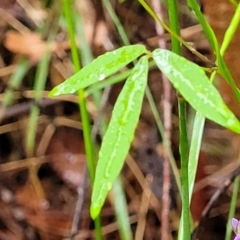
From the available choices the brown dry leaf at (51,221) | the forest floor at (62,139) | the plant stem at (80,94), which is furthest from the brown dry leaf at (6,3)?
the plant stem at (80,94)

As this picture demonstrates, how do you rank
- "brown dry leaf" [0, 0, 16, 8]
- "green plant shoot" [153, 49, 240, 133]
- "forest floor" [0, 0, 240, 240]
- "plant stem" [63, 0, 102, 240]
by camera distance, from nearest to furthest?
"green plant shoot" [153, 49, 240, 133], "plant stem" [63, 0, 102, 240], "forest floor" [0, 0, 240, 240], "brown dry leaf" [0, 0, 16, 8]

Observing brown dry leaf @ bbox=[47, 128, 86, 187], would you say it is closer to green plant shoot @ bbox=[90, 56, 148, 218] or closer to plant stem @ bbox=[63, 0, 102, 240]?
plant stem @ bbox=[63, 0, 102, 240]

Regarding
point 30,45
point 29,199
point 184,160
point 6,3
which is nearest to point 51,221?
point 29,199

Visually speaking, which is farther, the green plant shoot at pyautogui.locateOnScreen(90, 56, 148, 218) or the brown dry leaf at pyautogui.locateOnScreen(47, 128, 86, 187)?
the brown dry leaf at pyautogui.locateOnScreen(47, 128, 86, 187)

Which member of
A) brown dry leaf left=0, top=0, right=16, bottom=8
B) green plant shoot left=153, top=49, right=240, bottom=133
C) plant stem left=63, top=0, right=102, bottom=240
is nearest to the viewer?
green plant shoot left=153, top=49, right=240, bottom=133

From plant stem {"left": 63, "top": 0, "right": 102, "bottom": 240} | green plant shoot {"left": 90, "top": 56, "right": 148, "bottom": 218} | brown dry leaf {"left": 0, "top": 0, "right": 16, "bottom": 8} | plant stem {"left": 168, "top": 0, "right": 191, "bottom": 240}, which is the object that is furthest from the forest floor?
green plant shoot {"left": 90, "top": 56, "right": 148, "bottom": 218}

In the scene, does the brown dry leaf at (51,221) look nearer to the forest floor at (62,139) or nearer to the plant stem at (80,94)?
the forest floor at (62,139)
